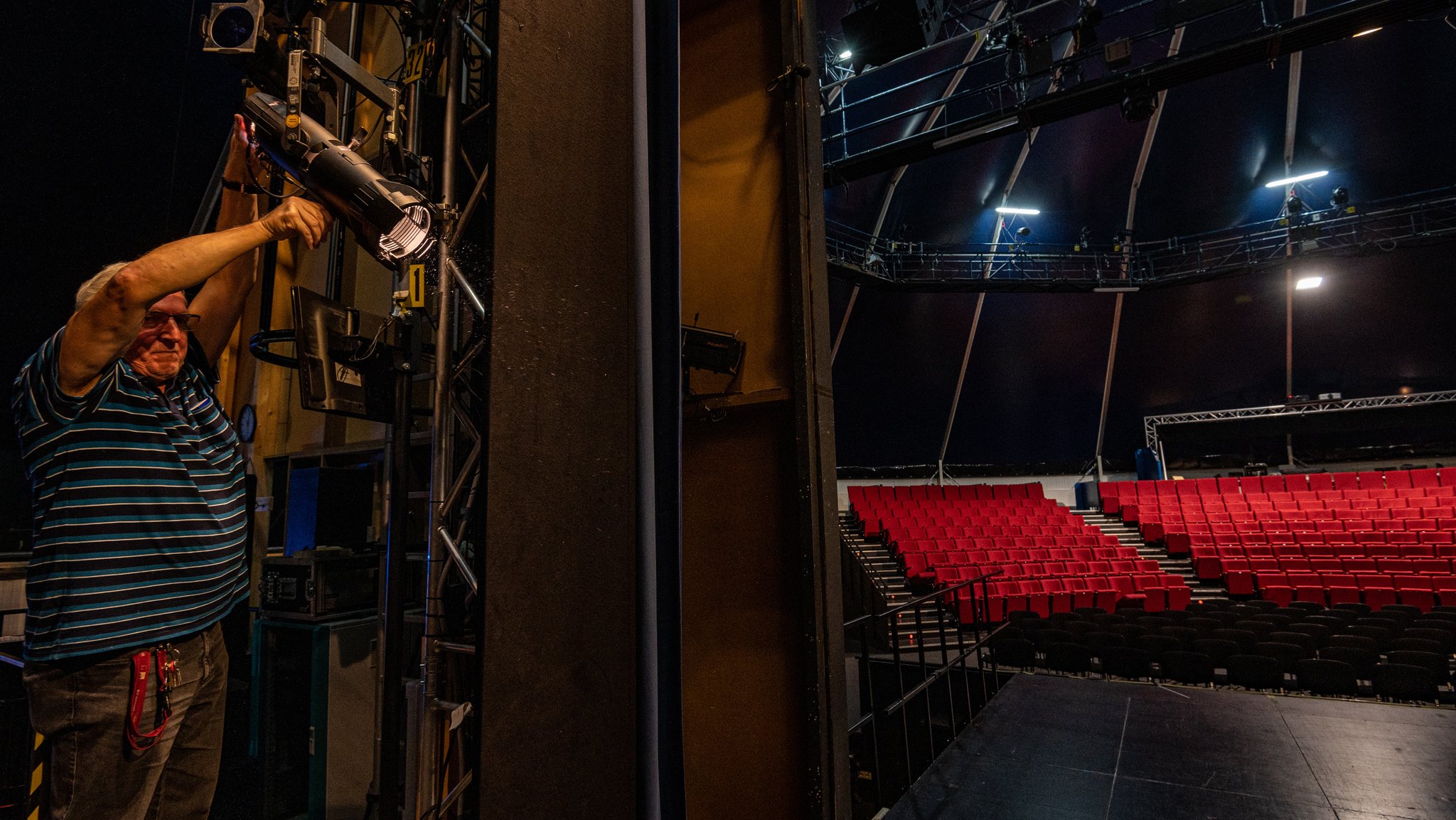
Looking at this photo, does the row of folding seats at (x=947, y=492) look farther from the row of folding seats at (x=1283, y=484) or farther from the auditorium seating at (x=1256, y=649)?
A: the auditorium seating at (x=1256, y=649)

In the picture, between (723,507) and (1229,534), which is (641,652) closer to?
(723,507)

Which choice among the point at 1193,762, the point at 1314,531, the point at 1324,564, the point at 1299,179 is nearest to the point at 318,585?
the point at 1193,762

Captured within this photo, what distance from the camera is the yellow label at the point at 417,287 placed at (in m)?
2.04

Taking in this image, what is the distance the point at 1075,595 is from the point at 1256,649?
9.22 feet

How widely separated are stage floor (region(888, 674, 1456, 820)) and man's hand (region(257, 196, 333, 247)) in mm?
2702

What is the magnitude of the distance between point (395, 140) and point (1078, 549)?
37.9 feet

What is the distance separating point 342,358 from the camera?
2.11 meters

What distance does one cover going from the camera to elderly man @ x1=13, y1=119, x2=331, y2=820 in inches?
47.0

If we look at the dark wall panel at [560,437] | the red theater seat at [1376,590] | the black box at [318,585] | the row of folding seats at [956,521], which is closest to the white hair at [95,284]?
the dark wall panel at [560,437]

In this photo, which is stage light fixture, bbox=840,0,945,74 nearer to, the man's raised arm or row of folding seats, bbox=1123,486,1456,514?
the man's raised arm

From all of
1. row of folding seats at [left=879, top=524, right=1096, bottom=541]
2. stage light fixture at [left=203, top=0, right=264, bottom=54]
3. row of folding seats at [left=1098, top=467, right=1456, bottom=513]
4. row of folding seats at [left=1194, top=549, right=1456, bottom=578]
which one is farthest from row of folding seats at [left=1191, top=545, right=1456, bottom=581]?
stage light fixture at [left=203, top=0, right=264, bottom=54]

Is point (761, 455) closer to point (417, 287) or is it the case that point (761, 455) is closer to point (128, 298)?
point (417, 287)

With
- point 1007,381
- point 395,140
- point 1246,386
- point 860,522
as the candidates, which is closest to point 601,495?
point 395,140

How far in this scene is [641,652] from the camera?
122cm
